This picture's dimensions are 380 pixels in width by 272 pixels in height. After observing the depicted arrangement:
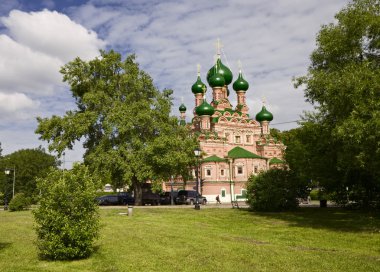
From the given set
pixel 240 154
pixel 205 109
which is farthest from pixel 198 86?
pixel 240 154

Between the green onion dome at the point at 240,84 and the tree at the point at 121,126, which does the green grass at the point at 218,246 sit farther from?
the green onion dome at the point at 240,84

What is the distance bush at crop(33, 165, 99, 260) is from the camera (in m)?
10.7

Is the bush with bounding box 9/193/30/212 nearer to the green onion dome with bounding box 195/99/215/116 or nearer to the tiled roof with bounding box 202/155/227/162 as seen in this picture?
the tiled roof with bounding box 202/155/227/162

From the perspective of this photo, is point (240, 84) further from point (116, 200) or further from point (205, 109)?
point (116, 200)

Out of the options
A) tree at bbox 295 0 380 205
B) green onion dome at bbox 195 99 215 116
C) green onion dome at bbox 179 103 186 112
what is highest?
green onion dome at bbox 179 103 186 112

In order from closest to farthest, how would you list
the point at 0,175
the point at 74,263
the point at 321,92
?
the point at 74,263 < the point at 321,92 < the point at 0,175

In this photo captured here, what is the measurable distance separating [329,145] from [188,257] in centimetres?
1258

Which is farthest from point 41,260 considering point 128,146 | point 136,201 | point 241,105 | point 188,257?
point 241,105

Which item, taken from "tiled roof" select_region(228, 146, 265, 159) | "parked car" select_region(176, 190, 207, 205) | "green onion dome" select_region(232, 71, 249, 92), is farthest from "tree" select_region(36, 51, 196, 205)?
"green onion dome" select_region(232, 71, 249, 92)

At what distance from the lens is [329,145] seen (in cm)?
2055

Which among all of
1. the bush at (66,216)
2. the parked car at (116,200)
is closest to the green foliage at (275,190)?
the bush at (66,216)

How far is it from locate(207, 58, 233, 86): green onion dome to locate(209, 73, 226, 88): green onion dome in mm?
2112

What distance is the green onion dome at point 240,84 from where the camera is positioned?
58188 mm

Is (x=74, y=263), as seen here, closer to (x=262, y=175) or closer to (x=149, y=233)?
(x=149, y=233)
